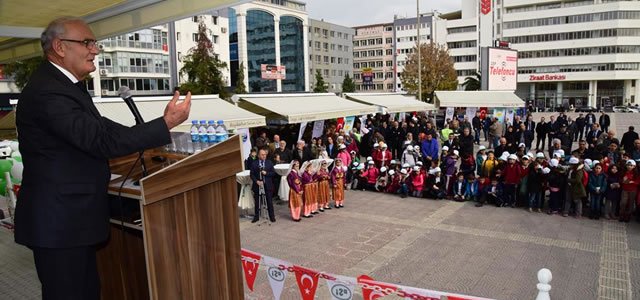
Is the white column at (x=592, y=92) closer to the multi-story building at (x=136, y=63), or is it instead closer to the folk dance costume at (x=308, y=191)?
the multi-story building at (x=136, y=63)

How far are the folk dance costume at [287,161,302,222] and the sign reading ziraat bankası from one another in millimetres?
26337

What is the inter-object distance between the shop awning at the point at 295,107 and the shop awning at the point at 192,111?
1.33 meters

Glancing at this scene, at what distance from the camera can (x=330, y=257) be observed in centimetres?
805

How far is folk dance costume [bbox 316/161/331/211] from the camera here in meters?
11.3

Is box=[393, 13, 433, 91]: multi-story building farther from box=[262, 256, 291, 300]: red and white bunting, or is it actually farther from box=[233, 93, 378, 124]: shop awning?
box=[262, 256, 291, 300]: red and white bunting

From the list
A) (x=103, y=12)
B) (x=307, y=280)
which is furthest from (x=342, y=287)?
(x=103, y=12)

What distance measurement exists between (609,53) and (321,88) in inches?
1865

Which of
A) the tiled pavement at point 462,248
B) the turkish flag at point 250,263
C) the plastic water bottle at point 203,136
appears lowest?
the tiled pavement at point 462,248

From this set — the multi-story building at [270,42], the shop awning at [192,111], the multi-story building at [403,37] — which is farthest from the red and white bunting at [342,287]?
the multi-story building at [403,37]

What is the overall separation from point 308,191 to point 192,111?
232 inches

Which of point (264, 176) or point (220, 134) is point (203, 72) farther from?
point (220, 134)

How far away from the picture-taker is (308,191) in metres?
10.9

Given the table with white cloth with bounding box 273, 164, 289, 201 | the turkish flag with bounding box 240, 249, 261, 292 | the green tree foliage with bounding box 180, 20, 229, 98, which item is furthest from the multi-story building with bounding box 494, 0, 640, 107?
the turkish flag with bounding box 240, 249, 261, 292

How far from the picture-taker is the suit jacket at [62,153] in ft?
6.41
